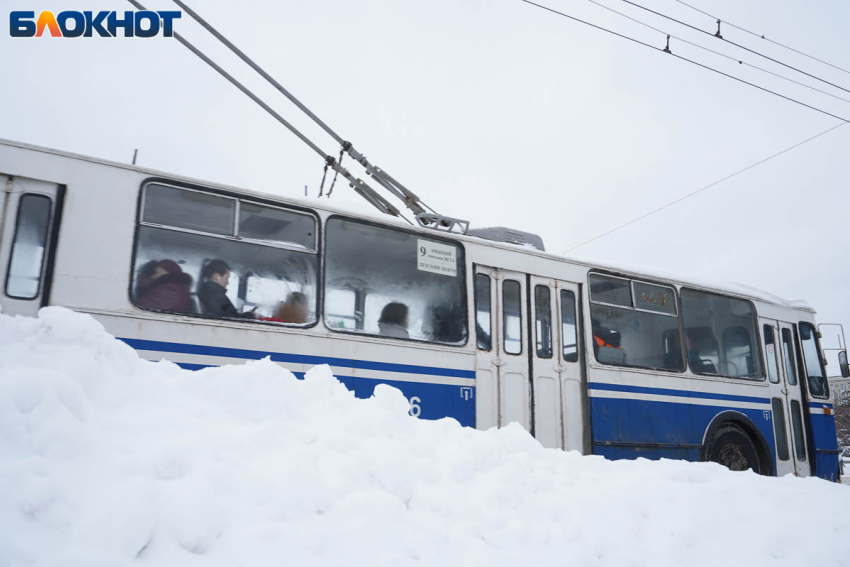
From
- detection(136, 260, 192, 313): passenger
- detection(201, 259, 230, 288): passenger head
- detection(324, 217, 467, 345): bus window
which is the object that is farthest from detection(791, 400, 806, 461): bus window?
detection(136, 260, 192, 313): passenger

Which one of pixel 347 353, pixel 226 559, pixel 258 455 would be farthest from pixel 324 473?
pixel 347 353

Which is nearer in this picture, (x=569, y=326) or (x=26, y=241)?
(x=26, y=241)

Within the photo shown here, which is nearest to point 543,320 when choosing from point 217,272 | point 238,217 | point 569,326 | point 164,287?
point 569,326

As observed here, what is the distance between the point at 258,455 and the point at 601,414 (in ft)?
18.7

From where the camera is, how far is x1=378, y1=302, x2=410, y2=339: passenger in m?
6.30

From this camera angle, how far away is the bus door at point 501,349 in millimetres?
6938

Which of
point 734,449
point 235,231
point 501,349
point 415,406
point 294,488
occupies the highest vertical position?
point 235,231

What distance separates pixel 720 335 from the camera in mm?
9352

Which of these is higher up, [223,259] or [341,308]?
[223,259]

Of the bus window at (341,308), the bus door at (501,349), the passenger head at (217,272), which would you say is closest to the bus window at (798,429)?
the bus door at (501,349)

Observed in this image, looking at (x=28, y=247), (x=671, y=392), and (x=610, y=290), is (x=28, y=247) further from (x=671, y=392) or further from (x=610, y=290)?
(x=671, y=392)

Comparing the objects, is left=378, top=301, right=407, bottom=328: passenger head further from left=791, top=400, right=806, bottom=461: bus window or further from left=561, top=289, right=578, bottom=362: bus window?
left=791, top=400, right=806, bottom=461: bus window

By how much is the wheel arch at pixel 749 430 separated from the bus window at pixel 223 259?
6449 mm

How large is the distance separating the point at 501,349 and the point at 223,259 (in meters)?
3.42
